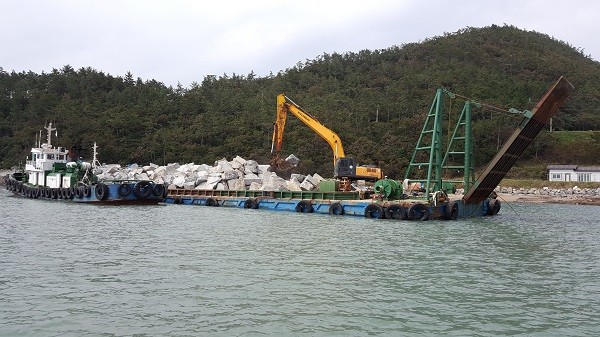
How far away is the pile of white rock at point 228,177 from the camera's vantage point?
112 feet

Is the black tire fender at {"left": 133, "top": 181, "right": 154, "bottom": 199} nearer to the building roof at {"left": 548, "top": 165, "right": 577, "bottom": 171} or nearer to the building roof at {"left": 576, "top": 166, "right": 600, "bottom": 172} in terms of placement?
the building roof at {"left": 548, "top": 165, "right": 577, "bottom": 171}

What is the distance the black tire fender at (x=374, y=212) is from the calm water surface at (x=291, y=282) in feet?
16.1

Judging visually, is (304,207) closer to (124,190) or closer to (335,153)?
(335,153)

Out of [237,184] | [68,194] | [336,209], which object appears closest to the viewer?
[336,209]

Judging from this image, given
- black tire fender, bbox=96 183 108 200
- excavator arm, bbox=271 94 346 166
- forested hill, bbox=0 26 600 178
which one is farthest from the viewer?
forested hill, bbox=0 26 600 178

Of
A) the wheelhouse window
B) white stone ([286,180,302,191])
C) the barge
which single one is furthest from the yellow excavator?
the wheelhouse window

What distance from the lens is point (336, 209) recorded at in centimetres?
2616

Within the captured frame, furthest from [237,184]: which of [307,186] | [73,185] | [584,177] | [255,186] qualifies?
[584,177]

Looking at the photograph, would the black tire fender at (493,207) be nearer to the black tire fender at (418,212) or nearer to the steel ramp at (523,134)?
the steel ramp at (523,134)

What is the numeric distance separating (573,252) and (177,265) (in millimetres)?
11180

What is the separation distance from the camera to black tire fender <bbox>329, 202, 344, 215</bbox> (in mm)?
25977

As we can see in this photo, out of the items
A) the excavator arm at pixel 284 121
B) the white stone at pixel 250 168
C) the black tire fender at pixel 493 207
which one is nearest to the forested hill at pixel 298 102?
the white stone at pixel 250 168

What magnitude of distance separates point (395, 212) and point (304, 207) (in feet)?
18.7

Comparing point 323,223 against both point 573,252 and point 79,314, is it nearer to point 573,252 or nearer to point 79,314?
point 573,252
